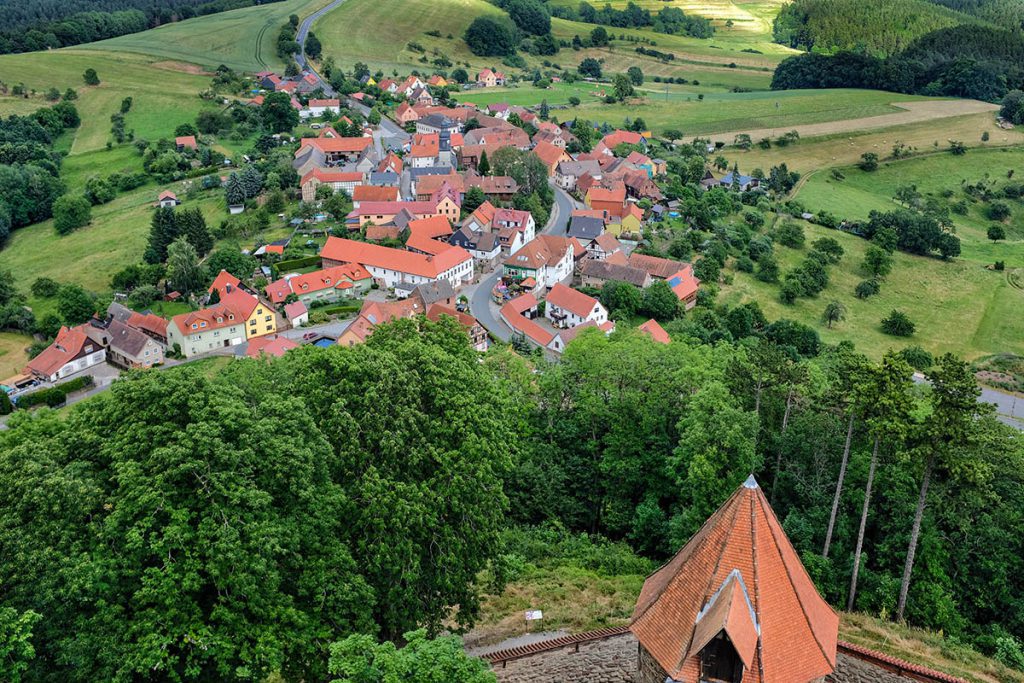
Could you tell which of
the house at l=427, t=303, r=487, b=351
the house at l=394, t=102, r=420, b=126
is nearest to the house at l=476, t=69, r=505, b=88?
the house at l=394, t=102, r=420, b=126

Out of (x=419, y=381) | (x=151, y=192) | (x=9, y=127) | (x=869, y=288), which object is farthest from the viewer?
(x=9, y=127)

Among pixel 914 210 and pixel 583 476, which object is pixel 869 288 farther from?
pixel 583 476

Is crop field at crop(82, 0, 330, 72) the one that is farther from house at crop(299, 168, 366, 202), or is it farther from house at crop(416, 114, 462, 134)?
house at crop(299, 168, 366, 202)

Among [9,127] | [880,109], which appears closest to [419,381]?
[9,127]

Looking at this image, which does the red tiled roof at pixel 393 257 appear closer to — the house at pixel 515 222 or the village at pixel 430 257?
the village at pixel 430 257

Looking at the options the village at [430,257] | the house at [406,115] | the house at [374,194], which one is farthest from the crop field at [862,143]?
the house at [374,194]

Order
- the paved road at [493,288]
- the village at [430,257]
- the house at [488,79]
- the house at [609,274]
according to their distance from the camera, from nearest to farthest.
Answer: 1. the village at [430,257]
2. the paved road at [493,288]
3. the house at [609,274]
4. the house at [488,79]

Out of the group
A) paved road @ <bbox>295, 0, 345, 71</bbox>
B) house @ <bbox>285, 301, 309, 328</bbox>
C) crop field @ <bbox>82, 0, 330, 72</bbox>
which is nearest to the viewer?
house @ <bbox>285, 301, 309, 328</bbox>
